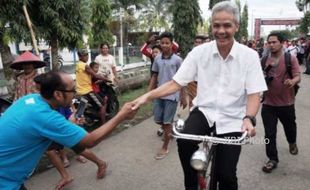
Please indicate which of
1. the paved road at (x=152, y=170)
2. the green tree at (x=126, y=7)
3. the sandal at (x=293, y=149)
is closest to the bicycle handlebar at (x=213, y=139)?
the paved road at (x=152, y=170)

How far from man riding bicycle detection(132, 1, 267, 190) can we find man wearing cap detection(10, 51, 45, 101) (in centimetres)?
200

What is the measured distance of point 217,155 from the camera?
309cm

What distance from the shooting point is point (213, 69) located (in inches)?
126

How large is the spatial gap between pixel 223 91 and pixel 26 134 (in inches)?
61.1

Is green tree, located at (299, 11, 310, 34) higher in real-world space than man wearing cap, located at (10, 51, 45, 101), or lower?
higher

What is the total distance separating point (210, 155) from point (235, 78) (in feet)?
2.11

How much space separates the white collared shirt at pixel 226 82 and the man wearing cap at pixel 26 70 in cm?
221

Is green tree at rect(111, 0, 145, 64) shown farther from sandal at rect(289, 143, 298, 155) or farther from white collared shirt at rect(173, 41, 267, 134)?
white collared shirt at rect(173, 41, 267, 134)

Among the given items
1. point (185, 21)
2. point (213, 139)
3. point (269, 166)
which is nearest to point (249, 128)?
point (213, 139)

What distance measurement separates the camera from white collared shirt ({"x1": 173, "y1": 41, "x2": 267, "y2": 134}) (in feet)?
10.2

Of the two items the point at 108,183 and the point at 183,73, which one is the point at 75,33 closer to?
the point at 108,183

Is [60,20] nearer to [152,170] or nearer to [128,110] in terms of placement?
[152,170]

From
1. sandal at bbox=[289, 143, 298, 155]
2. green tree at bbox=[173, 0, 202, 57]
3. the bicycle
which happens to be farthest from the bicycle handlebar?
green tree at bbox=[173, 0, 202, 57]

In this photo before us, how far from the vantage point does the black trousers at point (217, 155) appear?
3.04 meters
